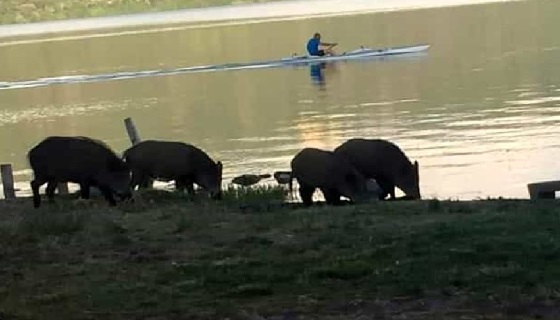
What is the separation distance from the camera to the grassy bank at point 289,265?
7.84 m

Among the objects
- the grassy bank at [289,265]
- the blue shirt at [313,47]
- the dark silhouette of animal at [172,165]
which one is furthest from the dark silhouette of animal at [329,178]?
the blue shirt at [313,47]

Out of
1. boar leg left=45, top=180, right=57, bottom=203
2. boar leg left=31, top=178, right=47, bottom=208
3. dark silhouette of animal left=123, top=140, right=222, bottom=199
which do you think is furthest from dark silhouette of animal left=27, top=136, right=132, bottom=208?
dark silhouette of animal left=123, top=140, right=222, bottom=199

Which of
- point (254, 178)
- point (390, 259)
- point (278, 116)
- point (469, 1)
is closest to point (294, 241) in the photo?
point (390, 259)

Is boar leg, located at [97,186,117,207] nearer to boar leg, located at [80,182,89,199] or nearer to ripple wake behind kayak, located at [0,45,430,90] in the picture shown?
boar leg, located at [80,182,89,199]

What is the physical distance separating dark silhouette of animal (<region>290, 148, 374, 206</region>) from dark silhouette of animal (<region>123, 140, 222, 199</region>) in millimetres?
1467

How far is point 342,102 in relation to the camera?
39.2 m

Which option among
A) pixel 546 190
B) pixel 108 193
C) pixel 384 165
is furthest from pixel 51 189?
pixel 546 190

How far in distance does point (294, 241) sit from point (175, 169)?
668cm

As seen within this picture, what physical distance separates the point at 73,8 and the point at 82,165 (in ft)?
478

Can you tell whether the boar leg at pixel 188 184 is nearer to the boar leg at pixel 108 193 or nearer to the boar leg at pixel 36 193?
the boar leg at pixel 108 193

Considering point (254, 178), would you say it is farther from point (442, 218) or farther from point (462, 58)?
point (462, 58)

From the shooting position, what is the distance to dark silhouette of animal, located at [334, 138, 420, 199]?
52.5ft

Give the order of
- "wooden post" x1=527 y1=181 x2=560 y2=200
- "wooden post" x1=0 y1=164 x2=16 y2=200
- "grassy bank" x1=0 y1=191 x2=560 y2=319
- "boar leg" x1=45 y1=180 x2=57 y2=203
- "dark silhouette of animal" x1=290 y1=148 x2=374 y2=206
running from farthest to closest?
1. "wooden post" x1=0 y1=164 x2=16 y2=200
2. "boar leg" x1=45 y1=180 x2=57 y2=203
3. "dark silhouette of animal" x1=290 y1=148 x2=374 y2=206
4. "wooden post" x1=527 y1=181 x2=560 y2=200
5. "grassy bank" x1=0 y1=191 x2=560 y2=319

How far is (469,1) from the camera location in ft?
390
